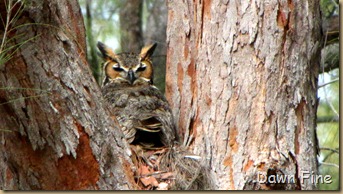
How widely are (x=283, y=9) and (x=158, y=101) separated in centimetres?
125

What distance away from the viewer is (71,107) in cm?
366

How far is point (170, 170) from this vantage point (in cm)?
447

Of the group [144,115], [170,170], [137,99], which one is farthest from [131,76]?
[170,170]

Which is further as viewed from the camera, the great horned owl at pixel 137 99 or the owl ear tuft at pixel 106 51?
the owl ear tuft at pixel 106 51

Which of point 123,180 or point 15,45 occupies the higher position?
point 15,45

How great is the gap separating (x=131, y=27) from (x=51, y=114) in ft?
12.9

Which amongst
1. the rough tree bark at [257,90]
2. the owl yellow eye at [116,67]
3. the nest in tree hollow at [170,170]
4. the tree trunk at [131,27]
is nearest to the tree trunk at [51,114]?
the nest in tree hollow at [170,170]

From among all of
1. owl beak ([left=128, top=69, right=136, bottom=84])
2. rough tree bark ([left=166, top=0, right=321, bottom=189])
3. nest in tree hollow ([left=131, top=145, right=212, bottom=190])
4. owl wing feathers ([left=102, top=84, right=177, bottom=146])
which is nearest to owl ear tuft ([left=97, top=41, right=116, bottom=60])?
owl beak ([left=128, top=69, right=136, bottom=84])

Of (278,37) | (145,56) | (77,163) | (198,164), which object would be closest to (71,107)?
(77,163)

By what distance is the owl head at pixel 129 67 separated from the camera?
5.91 meters

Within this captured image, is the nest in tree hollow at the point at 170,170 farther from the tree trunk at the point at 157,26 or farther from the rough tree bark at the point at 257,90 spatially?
the tree trunk at the point at 157,26

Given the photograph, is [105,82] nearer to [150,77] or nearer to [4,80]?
[150,77]

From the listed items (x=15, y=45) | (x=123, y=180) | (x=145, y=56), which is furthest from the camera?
(x=145, y=56)

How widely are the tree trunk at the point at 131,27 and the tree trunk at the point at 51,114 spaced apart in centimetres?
355
